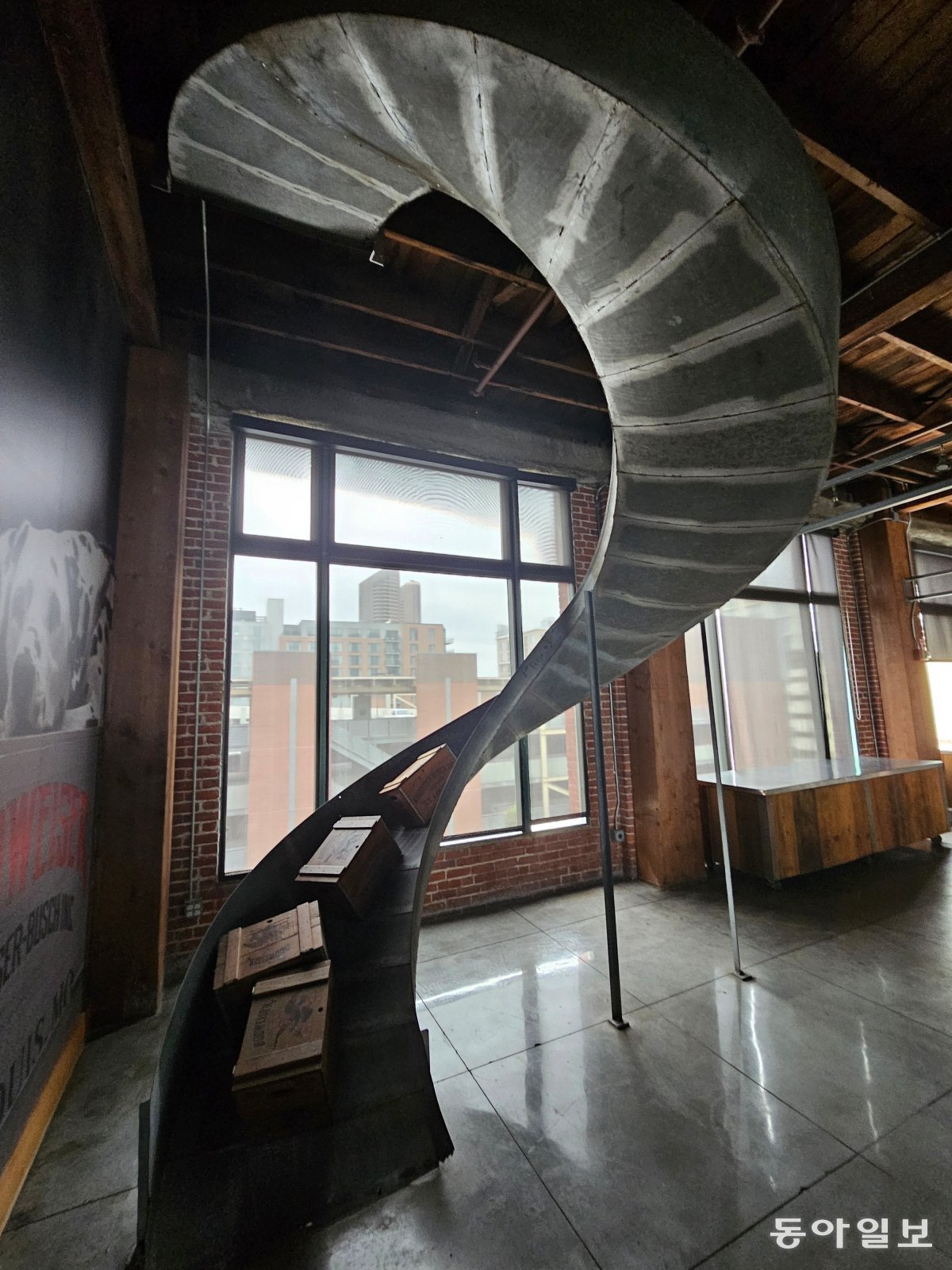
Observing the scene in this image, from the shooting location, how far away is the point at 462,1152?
1631 mm

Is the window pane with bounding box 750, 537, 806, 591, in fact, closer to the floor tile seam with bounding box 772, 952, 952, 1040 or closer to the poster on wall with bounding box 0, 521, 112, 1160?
the floor tile seam with bounding box 772, 952, 952, 1040

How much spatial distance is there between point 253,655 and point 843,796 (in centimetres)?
456

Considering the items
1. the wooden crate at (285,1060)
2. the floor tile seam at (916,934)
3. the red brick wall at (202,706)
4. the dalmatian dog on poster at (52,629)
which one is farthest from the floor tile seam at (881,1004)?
the dalmatian dog on poster at (52,629)

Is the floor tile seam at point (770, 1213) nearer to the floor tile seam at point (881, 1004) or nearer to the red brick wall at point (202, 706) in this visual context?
the floor tile seam at point (881, 1004)

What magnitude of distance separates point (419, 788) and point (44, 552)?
5.66 ft

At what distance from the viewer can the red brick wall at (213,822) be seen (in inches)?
109

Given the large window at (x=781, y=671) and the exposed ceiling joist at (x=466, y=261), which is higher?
the exposed ceiling joist at (x=466, y=261)

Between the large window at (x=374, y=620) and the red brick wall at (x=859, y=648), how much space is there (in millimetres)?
4044

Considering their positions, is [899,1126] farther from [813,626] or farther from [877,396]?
[813,626]

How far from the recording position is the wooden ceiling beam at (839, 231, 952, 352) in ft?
8.18

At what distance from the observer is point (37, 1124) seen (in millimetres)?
1704

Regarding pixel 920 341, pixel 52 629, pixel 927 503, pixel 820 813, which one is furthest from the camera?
pixel 927 503

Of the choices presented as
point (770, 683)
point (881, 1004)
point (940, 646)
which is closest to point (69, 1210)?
point (881, 1004)

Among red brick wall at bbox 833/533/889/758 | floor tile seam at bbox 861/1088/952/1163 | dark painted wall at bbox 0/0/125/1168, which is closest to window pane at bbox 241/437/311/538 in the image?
dark painted wall at bbox 0/0/125/1168
